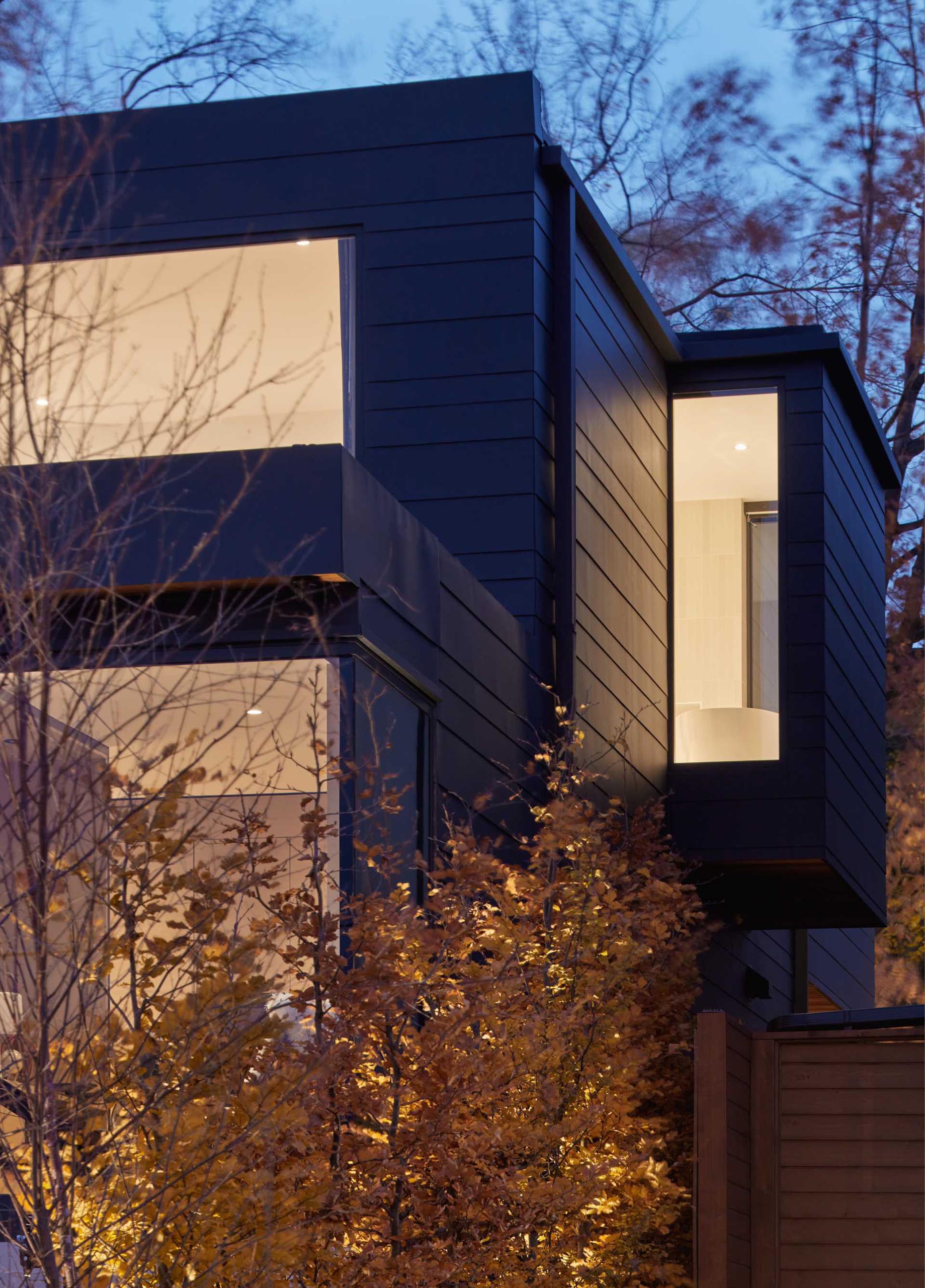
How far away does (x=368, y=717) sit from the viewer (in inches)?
240

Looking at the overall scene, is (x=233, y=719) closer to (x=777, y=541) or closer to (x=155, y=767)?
(x=155, y=767)

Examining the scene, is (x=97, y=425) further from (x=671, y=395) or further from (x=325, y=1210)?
(x=325, y=1210)

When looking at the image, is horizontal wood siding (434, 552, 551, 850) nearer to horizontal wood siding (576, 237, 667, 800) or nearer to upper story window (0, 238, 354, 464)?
horizontal wood siding (576, 237, 667, 800)

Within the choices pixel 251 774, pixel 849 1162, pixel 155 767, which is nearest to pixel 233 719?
pixel 155 767

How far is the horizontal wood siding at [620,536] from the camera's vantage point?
8.91 m

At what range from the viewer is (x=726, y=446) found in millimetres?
10914

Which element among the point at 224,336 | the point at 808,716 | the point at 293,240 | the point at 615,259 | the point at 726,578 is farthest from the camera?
the point at 726,578

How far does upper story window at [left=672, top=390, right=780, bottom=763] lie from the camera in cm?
1044

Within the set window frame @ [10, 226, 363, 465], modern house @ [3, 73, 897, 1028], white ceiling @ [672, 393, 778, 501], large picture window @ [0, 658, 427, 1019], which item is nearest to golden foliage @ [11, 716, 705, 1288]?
large picture window @ [0, 658, 427, 1019]

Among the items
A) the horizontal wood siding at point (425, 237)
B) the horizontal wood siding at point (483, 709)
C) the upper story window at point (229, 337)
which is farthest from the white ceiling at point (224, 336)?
the horizontal wood siding at point (483, 709)

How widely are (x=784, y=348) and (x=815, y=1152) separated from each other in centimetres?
510

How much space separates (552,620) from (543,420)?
0.93 metres

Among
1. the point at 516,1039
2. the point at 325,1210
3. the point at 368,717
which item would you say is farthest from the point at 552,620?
the point at 325,1210

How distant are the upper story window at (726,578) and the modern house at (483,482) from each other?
20 millimetres
